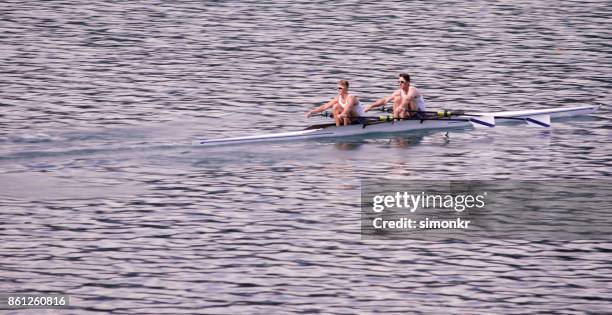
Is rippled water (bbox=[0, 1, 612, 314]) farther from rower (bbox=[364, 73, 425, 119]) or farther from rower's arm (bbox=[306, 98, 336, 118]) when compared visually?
rower's arm (bbox=[306, 98, 336, 118])

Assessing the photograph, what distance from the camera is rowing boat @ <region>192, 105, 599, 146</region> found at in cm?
3988

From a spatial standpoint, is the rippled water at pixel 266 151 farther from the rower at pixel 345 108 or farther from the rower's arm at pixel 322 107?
the rower's arm at pixel 322 107

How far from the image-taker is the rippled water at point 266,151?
28344 millimetres

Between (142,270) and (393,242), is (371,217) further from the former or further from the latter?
(142,270)

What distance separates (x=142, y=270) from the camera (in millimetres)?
28984

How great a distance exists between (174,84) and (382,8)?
17.1 m

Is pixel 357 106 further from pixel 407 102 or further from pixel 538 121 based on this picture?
pixel 538 121

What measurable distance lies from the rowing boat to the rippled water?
0.30 meters

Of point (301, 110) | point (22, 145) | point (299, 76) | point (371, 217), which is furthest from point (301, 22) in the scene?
point (371, 217)

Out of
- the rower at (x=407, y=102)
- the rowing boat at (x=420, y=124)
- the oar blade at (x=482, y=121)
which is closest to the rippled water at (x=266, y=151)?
the rowing boat at (x=420, y=124)

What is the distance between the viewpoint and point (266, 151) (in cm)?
3922

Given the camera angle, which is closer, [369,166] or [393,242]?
[393,242]

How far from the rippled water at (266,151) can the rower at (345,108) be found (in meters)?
0.77

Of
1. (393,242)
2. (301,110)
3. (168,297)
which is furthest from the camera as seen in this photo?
(301,110)
